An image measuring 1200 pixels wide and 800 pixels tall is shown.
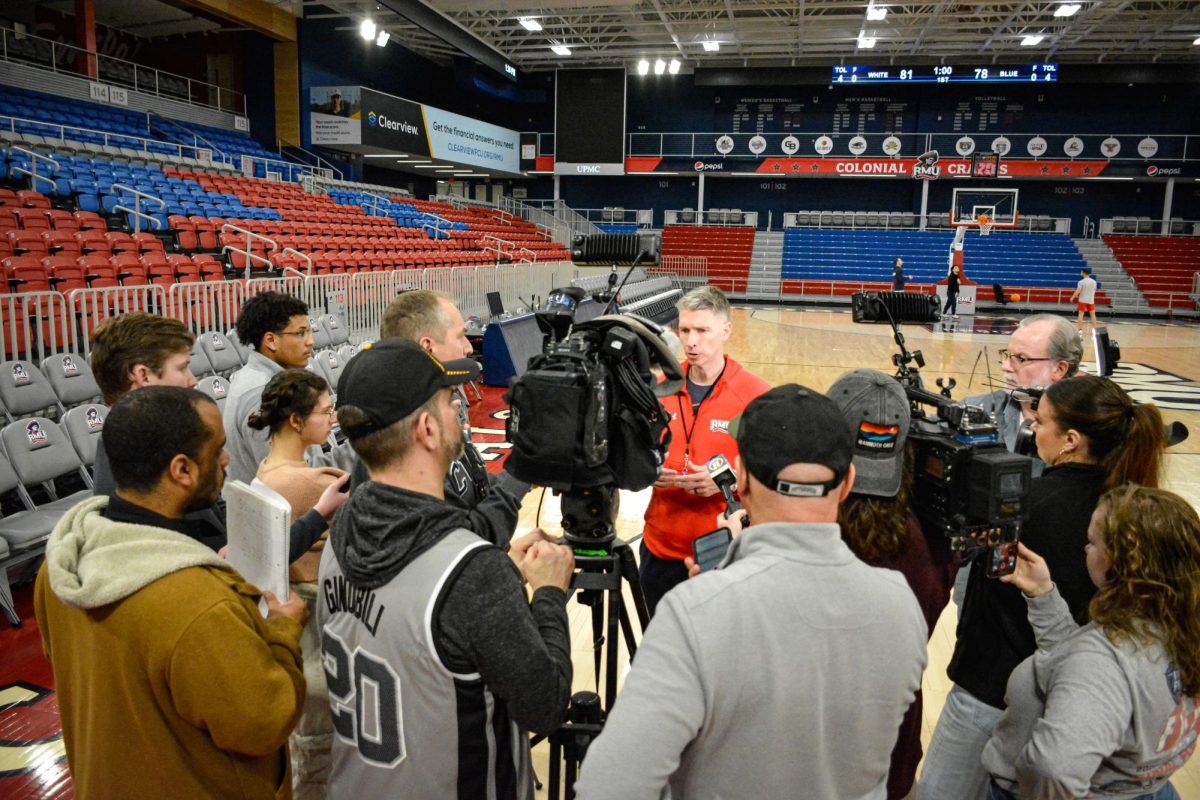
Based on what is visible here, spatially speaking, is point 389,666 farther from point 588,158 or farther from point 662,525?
point 588,158

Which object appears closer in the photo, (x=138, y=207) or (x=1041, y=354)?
(x=1041, y=354)

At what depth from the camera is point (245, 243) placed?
10914 mm

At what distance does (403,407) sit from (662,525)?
4.77 ft

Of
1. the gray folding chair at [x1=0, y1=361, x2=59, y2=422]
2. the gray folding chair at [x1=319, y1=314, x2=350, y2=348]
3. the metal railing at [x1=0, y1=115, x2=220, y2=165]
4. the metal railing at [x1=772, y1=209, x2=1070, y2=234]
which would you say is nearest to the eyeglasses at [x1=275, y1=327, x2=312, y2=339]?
the gray folding chair at [x1=0, y1=361, x2=59, y2=422]

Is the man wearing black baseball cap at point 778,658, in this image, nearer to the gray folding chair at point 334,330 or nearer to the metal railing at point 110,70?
the gray folding chair at point 334,330

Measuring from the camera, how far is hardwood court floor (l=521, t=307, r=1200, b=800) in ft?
11.8

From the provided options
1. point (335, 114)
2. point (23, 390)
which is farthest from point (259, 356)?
point (335, 114)

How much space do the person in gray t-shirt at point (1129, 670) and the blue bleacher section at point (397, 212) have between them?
18.2 m

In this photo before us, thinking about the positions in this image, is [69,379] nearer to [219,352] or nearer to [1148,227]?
[219,352]

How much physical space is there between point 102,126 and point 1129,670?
680 inches

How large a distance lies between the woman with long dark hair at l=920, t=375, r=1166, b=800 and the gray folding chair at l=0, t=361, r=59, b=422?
5121mm

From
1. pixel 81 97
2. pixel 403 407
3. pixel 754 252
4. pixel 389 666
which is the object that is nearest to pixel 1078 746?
pixel 389 666

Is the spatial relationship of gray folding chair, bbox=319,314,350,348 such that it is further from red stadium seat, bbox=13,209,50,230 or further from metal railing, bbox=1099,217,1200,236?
metal railing, bbox=1099,217,1200,236

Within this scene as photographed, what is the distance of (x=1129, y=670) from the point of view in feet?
4.87
